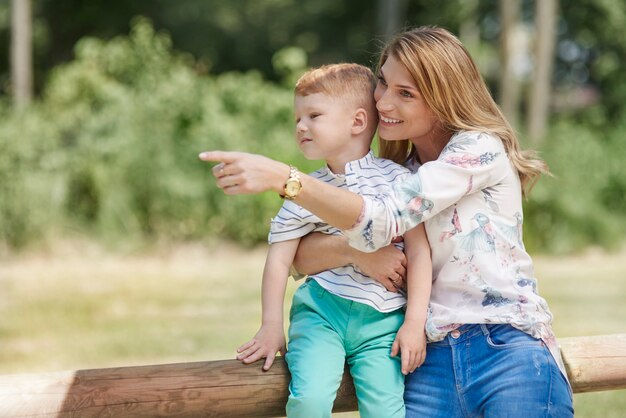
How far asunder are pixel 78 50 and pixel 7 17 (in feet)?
36.4

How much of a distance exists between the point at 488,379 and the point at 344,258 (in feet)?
1.67

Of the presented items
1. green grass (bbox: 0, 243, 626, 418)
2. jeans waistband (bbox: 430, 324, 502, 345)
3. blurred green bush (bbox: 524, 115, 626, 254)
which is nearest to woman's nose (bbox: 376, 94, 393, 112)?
jeans waistband (bbox: 430, 324, 502, 345)

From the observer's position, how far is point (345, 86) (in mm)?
2588

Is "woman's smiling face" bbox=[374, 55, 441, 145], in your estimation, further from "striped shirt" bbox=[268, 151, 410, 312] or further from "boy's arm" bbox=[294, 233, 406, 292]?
"boy's arm" bbox=[294, 233, 406, 292]

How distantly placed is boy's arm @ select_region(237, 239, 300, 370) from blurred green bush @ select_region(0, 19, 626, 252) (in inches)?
293

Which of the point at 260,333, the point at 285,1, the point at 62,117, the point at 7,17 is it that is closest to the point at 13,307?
the point at 62,117

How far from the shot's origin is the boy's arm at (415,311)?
2391mm

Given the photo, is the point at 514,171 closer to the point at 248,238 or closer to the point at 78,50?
the point at 248,238

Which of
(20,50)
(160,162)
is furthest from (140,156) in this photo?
(20,50)

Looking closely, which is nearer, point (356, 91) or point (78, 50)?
point (356, 91)

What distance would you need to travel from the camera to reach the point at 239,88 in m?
11.2

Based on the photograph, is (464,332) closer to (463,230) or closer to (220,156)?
(463,230)

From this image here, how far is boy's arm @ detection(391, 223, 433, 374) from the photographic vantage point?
2.39 meters

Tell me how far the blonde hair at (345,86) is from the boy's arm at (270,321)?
1.61 ft
